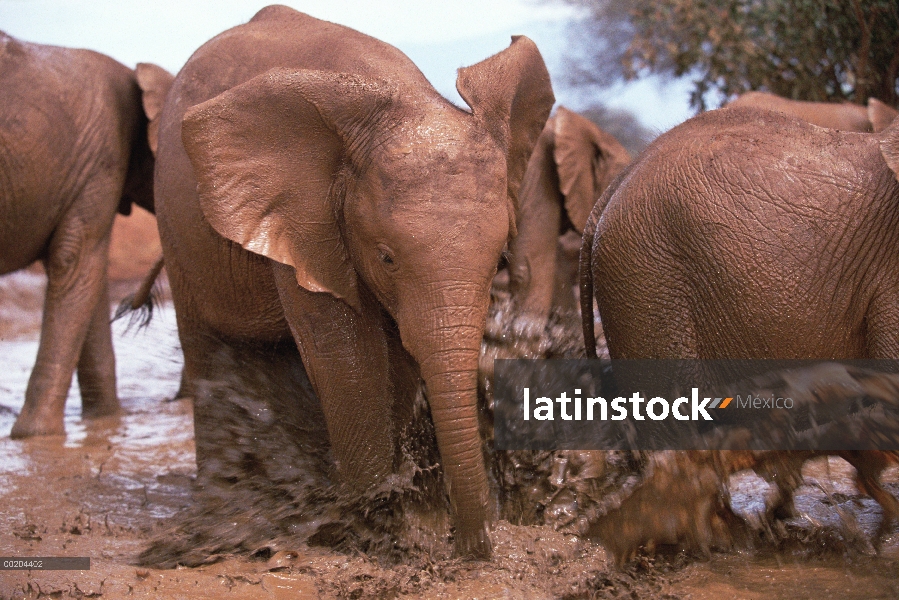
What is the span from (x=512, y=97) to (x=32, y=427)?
3.50 m

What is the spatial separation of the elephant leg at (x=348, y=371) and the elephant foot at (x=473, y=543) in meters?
0.48

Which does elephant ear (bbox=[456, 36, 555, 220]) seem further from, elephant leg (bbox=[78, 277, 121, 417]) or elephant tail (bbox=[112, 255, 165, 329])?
elephant leg (bbox=[78, 277, 121, 417])

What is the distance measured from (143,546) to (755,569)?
1966 mm

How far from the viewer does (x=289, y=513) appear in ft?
11.1

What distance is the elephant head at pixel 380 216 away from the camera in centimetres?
276

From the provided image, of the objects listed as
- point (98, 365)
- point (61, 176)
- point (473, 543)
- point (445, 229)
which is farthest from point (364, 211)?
point (98, 365)

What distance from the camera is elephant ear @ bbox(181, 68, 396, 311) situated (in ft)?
9.98

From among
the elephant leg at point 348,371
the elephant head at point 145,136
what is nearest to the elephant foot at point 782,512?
the elephant leg at point 348,371

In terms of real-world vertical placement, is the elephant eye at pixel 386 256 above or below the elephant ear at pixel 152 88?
below

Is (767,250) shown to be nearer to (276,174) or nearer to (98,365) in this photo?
(276,174)

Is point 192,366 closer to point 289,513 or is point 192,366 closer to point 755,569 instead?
point 289,513

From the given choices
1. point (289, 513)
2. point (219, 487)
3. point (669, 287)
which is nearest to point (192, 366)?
point (219, 487)
